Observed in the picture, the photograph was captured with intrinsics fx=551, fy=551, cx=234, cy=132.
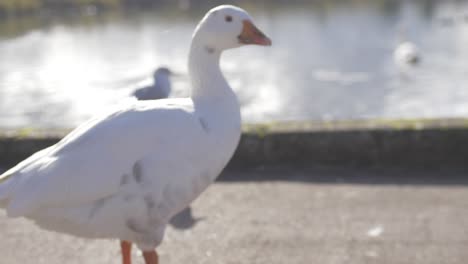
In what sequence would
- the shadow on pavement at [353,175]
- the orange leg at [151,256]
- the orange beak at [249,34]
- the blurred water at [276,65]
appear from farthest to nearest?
the blurred water at [276,65] < the shadow on pavement at [353,175] < the orange beak at [249,34] < the orange leg at [151,256]

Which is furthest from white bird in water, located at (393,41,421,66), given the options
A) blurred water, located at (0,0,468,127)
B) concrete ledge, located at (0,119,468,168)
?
concrete ledge, located at (0,119,468,168)

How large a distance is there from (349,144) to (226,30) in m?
2.57

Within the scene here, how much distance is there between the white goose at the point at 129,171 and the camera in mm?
3020

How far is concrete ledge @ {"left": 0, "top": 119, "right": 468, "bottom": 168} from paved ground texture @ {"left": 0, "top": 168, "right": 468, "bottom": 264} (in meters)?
0.17

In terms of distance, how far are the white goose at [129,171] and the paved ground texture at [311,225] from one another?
1064mm

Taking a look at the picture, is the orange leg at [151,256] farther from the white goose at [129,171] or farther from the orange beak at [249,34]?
the orange beak at [249,34]

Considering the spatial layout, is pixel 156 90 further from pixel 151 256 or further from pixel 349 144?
pixel 151 256

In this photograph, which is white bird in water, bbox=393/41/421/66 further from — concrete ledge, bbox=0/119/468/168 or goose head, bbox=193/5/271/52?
goose head, bbox=193/5/271/52

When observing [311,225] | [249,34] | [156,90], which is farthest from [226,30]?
[156,90]

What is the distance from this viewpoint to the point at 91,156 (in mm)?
3074

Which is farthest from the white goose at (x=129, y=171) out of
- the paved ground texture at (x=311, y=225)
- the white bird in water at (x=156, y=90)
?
the white bird in water at (x=156, y=90)

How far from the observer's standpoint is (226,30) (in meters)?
3.43

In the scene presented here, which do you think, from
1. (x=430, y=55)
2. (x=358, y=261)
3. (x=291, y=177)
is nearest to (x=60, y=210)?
(x=358, y=261)

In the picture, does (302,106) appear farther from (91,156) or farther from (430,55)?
(91,156)
